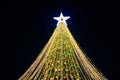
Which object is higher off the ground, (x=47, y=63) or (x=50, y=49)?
(x=50, y=49)

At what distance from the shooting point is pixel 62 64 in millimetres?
6336

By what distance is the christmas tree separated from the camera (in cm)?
616

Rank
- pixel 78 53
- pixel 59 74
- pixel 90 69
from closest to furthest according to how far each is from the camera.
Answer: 1. pixel 59 74
2. pixel 90 69
3. pixel 78 53

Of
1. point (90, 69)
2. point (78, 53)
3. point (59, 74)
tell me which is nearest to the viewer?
point (59, 74)

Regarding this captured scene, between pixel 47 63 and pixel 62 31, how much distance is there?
118 cm

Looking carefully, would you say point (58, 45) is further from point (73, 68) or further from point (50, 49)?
point (73, 68)

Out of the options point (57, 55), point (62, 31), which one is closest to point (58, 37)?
point (62, 31)

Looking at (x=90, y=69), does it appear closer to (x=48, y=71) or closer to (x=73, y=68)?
(x=73, y=68)

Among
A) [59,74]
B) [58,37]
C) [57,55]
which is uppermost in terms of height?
[58,37]

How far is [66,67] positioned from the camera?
6.22m

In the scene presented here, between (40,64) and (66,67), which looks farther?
(40,64)

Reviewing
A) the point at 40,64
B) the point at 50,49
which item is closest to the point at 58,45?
the point at 50,49

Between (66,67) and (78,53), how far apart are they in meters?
0.90

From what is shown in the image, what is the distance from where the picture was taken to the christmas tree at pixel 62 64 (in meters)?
6.16
